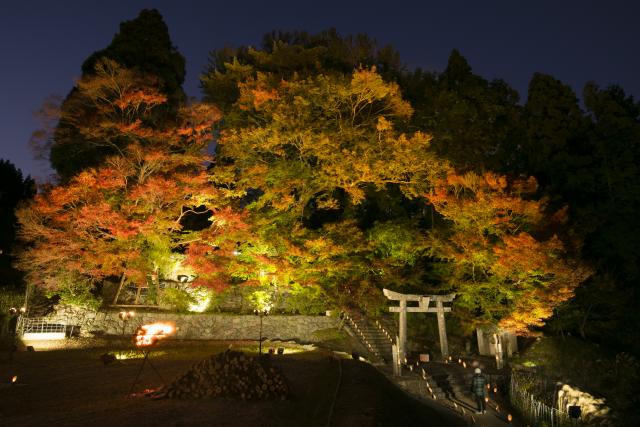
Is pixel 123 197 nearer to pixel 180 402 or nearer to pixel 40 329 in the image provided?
pixel 40 329

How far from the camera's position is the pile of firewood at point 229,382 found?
8242 mm

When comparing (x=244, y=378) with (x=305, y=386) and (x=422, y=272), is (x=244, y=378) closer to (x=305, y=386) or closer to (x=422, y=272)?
(x=305, y=386)

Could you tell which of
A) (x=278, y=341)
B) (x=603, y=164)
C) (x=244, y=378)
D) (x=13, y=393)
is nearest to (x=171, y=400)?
(x=244, y=378)

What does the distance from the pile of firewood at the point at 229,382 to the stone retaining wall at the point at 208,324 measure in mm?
9182

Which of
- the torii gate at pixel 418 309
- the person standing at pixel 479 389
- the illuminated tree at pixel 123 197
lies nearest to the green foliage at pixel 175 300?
the illuminated tree at pixel 123 197

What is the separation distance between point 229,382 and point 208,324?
9.95 m

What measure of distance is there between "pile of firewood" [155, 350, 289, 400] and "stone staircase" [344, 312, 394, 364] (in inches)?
303

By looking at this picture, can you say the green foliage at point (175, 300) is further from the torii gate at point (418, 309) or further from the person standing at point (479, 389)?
the person standing at point (479, 389)

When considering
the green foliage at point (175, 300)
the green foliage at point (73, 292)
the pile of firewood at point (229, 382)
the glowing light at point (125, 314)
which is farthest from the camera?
the green foliage at point (175, 300)

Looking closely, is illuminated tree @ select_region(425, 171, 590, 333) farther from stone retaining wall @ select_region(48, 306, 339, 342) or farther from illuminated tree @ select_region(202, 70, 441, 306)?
stone retaining wall @ select_region(48, 306, 339, 342)

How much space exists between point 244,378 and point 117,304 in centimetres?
1197

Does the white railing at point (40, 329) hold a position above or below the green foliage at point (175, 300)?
below

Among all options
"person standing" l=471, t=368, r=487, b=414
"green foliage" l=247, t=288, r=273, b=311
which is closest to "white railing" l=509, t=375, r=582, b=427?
"person standing" l=471, t=368, r=487, b=414

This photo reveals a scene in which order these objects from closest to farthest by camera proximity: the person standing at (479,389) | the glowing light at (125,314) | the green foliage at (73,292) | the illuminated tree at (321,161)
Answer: the person standing at (479,389)
the glowing light at (125,314)
the green foliage at (73,292)
the illuminated tree at (321,161)
